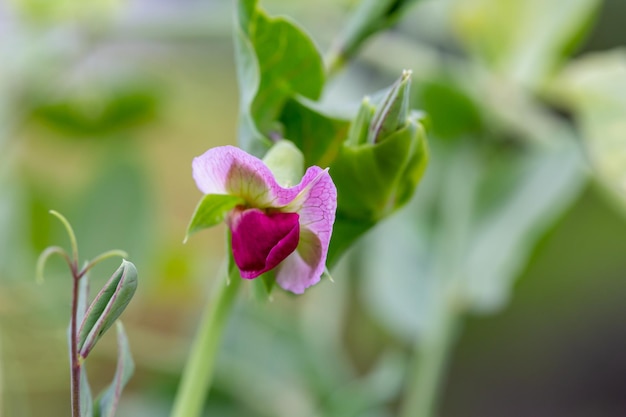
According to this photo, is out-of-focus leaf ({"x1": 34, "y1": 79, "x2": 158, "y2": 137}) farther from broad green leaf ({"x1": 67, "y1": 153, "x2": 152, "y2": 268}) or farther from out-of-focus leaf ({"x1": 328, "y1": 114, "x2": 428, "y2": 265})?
out-of-focus leaf ({"x1": 328, "y1": 114, "x2": 428, "y2": 265})

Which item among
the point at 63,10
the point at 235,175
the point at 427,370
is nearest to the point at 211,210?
the point at 235,175

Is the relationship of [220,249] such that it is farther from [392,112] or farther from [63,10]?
[392,112]

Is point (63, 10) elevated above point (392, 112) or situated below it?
below

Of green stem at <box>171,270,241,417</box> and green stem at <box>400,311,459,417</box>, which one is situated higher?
green stem at <box>171,270,241,417</box>

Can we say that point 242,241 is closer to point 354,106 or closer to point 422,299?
point 354,106

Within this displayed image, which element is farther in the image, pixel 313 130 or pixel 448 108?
pixel 448 108

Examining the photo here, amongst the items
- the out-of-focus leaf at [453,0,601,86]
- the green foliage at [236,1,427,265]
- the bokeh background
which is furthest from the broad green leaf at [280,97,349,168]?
the out-of-focus leaf at [453,0,601,86]

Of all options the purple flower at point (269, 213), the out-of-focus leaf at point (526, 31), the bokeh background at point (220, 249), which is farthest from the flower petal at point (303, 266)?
the out-of-focus leaf at point (526, 31)
